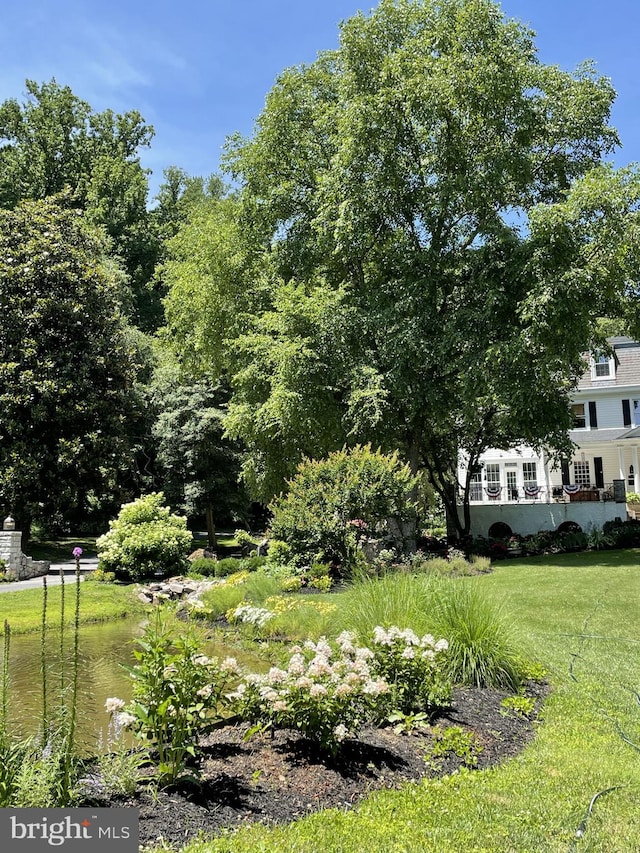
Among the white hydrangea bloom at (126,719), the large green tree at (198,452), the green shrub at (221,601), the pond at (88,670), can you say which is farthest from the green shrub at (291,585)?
the large green tree at (198,452)

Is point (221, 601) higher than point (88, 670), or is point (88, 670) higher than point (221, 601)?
point (221, 601)

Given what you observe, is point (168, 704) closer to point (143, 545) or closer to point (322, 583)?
point (322, 583)

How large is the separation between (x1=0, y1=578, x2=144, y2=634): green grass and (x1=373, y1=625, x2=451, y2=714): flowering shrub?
7.36 metres

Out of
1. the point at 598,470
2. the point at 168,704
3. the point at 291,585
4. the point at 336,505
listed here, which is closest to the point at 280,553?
the point at 336,505

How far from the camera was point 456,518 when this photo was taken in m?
23.3

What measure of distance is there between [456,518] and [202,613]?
1440 cm

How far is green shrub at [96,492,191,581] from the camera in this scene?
1659 centimetres

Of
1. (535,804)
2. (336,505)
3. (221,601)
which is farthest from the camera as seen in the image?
(336,505)

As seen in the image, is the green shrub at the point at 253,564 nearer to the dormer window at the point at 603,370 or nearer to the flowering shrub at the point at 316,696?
the flowering shrub at the point at 316,696

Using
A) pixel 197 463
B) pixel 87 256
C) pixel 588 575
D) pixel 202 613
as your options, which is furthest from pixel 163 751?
pixel 87 256

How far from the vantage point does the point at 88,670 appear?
7219 millimetres

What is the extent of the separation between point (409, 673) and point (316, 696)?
120 centimetres

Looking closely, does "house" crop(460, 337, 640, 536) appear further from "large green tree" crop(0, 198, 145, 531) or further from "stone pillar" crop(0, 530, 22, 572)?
"stone pillar" crop(0, 530, 22, 572)

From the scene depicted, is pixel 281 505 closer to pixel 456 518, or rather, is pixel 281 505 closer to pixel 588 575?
pixel 588 575
